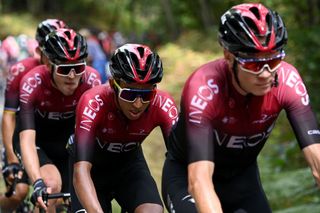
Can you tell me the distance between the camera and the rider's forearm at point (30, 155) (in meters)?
6.57

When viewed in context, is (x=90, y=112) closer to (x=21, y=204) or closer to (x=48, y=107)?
(x=48, y=107)

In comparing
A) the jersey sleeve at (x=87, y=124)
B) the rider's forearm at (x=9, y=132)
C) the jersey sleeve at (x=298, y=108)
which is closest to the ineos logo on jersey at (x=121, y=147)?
the jersey sleeve at (x=87, y=124)

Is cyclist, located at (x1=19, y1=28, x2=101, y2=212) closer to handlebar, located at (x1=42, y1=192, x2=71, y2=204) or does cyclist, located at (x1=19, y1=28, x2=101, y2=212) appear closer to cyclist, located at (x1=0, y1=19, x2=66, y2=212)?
handlebar, located at (x1=42, y1=192, x2=71, y2=204)

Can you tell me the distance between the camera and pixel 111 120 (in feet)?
18.7

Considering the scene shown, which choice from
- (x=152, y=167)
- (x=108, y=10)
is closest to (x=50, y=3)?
(x=108, y=10)

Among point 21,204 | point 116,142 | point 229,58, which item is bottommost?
point 21,204

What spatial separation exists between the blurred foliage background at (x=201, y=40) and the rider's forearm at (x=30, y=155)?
10.1ft

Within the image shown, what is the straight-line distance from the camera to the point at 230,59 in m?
4.38

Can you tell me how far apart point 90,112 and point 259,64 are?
1.86m

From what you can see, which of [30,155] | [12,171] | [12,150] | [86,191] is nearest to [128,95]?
[86,191]

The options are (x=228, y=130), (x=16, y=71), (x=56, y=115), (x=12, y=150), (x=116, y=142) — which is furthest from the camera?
(x=16, y=71)

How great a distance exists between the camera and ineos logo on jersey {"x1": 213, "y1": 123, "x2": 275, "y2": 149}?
4.61 metres

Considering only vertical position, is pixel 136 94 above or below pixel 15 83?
above

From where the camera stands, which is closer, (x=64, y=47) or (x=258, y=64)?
(x=258, y=64)
